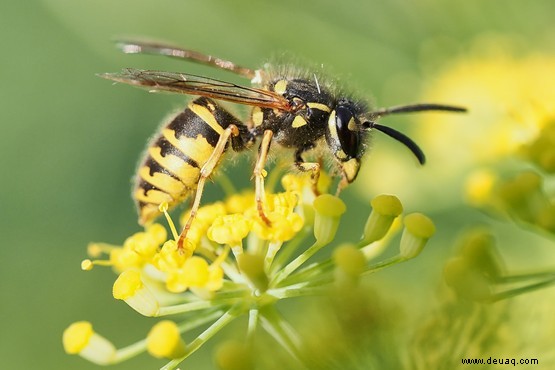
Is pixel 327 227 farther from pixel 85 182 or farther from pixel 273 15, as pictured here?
pixel 85 182

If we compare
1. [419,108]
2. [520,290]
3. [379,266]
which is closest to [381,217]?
[379,266]

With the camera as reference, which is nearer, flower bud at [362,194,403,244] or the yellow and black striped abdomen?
flower bud at [362,194,403,244]

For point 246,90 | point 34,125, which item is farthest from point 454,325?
point 34,125

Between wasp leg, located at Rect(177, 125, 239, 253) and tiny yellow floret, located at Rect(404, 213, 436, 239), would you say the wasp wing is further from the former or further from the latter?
tiny yellow floret, located at Rect(404, 213, 436, 239)

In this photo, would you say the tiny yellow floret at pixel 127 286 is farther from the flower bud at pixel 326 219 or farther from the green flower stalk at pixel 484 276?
the green flower stalk at pixel 484 276

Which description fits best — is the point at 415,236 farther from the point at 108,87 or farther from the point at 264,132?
the point at 108,87

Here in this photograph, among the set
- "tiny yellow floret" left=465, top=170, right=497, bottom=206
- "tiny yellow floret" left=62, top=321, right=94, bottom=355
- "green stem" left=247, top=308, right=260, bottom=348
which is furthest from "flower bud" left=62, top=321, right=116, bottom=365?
"tiny yellow floret" left=465, top=170, right=497, bottom=206
